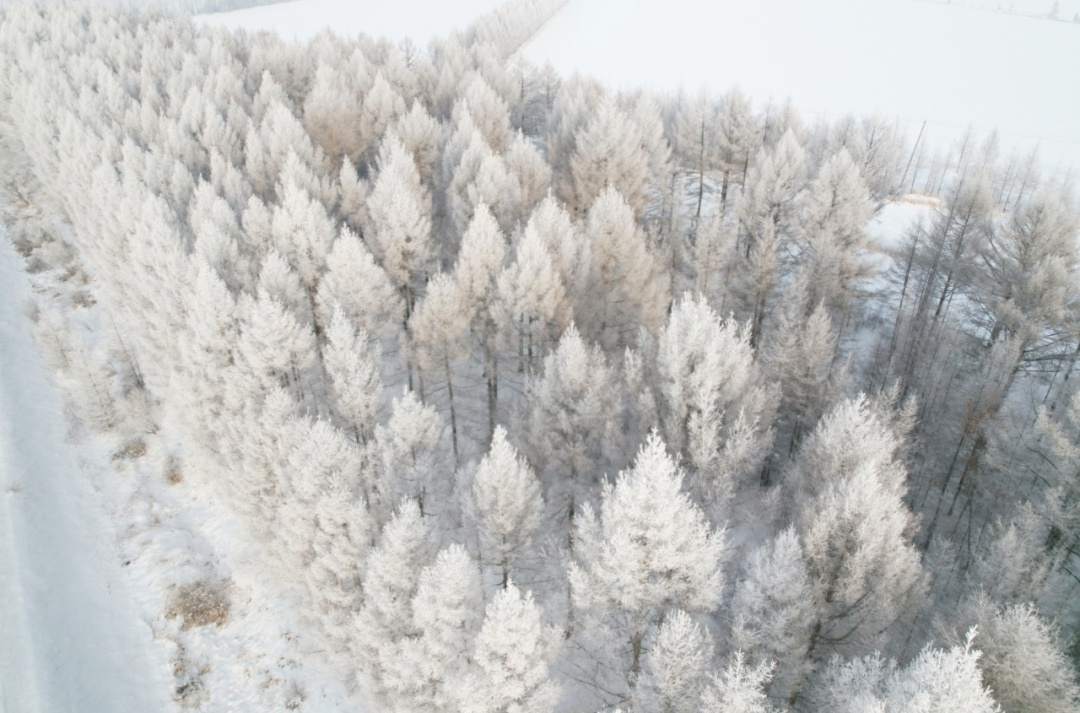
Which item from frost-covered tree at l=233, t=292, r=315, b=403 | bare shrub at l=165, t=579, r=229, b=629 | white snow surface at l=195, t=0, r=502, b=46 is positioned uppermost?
white snow surface at l=195, t=0, r=502, b=46

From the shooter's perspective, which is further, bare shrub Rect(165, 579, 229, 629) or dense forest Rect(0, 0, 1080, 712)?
bare shrub Rect(165, 579, 229, 629)

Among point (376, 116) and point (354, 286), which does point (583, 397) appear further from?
point (376, 116)

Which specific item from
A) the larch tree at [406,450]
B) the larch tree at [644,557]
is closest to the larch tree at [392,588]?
the larch tree at [406,450]

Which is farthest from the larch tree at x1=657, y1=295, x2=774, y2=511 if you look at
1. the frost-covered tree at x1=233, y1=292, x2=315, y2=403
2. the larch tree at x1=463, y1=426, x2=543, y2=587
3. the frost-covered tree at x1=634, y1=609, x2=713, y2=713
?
the frost-covered tree at x1=233, y1=292, x2=315, y2=403

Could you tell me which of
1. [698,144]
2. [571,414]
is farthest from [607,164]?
[571,414]

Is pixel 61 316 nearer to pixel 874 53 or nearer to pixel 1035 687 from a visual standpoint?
pixel 1035 687

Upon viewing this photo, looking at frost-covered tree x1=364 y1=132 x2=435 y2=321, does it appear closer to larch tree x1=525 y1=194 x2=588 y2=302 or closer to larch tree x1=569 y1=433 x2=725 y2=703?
larch tree x1=525 y1=194 x2=588 y2=302
